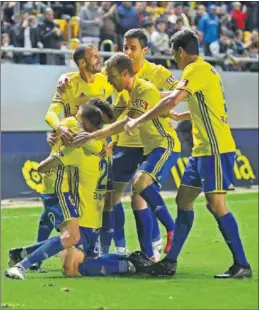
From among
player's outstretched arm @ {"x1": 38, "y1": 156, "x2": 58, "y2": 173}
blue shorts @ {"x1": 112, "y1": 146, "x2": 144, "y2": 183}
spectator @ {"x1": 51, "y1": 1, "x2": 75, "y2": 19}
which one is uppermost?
spectator @ {"x1": 51, "y1": 1, "x2": 75, "y2": 19}

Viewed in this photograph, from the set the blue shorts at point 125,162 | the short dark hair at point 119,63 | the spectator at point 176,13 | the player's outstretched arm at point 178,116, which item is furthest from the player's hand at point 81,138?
the spectator at point 176,13

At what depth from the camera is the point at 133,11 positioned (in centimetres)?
1878

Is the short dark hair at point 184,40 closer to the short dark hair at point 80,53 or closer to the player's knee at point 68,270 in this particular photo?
the short dark hair at point 80,53

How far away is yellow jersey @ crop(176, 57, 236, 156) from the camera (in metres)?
7.21

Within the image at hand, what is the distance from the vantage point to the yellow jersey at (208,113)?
7211 millimetres

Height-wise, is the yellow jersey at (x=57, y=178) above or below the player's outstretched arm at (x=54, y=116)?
below

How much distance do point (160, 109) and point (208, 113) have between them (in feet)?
5.06

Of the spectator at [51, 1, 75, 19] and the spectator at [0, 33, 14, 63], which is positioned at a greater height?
the spectator at [51, 1, 75, 19]

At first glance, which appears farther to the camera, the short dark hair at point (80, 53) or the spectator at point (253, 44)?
the spectator at point (253, 44)

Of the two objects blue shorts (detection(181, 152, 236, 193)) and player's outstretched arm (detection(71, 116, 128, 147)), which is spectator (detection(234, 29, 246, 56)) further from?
player's outstretched arm (detection(71, 116, 128, 147))

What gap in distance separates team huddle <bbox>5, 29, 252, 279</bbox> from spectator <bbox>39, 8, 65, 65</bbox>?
845 centimetres

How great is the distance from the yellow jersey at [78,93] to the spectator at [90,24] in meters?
10.1

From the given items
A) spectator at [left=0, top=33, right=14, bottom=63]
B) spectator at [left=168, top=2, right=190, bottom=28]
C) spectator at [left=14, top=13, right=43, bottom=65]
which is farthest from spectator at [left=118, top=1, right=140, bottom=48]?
spectator at [left=0, top=33, right=14, bottom=63]

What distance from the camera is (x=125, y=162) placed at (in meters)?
8.97
